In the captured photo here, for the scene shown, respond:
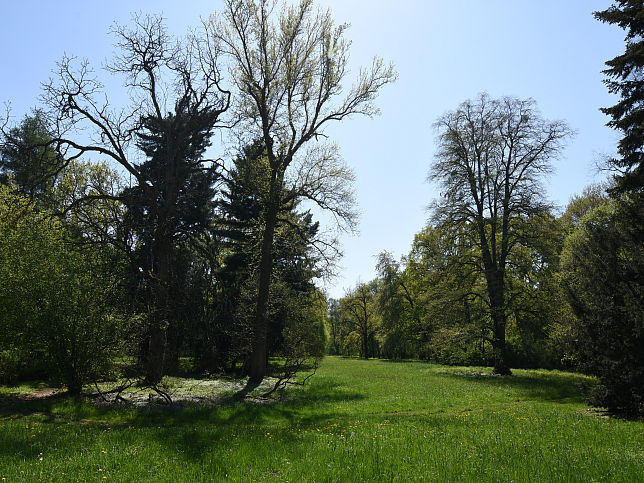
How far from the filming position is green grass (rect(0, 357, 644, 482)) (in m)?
5.86

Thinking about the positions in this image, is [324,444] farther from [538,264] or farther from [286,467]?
[538,264]

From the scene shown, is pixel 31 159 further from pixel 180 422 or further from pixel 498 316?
pixel 498 316

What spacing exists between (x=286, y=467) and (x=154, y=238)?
13.5m

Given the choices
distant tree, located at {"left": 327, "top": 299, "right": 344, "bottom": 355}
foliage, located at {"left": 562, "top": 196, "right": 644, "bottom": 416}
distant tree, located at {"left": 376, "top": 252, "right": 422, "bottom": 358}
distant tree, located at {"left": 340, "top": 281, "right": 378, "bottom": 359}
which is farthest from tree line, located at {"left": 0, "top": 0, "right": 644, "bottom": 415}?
distant tree, located at {"left": 327, "top": 299, "right": 344, "bottom": 355}

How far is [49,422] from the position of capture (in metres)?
10.3

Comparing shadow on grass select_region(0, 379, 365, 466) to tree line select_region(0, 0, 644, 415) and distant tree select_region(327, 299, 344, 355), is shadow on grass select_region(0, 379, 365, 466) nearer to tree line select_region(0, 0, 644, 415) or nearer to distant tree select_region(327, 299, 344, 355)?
tree line select_region(0, 0, 644, 415)

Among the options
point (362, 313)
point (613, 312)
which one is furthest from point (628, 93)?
point (362, 313)

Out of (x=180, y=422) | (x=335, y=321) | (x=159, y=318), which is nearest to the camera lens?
(x=180, y=422)

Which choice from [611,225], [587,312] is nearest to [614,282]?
[587,312]

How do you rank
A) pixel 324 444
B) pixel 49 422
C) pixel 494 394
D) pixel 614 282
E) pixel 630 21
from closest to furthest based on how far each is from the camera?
pixel 324 444 → pixel 49 422 → pixel 614 282 → pixel 630 21 → pixel 494 394

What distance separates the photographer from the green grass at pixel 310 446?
19.2 ft

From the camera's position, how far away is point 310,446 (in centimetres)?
748

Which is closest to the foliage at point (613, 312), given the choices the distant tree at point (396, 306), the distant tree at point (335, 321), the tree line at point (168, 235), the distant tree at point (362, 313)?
the tree line at point (168, 235)

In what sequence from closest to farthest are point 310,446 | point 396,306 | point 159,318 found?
point 310,446 → point 159,318 → point 396,306
